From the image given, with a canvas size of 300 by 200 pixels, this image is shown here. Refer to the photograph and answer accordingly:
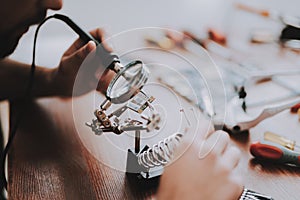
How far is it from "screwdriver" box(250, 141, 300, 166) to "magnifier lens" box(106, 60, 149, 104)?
0.76 ft

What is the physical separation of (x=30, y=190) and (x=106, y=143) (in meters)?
0.15

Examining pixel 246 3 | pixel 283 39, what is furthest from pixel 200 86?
pixel 246 3

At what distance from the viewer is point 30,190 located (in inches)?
23.2

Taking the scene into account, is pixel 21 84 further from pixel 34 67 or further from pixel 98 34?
pixel 98 34

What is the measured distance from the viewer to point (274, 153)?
0.64m

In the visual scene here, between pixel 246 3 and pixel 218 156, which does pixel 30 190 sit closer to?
pixel 218 156

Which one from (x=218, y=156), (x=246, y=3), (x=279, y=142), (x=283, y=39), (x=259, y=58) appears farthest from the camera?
(x=246, y=3)

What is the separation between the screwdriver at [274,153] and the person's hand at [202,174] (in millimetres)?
104

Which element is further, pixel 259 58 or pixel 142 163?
pixel 259 58

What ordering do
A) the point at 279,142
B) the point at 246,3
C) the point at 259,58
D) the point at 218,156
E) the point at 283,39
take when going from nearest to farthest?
1. the point at 218,156
2. the point at 279,142
3. the point at 259,58
4. the point at 283,39
5. the point at 246,3

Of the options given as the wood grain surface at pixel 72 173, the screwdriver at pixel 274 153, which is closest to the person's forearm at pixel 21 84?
the wood grain surface at pixel 72 173

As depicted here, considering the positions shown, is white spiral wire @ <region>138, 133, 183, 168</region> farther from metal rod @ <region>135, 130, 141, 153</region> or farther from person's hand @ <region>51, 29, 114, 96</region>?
person's hand @ <region>51, 29, 114, 96</region>

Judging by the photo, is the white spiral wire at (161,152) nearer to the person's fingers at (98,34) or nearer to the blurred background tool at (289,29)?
the person's fingers at (98,34)

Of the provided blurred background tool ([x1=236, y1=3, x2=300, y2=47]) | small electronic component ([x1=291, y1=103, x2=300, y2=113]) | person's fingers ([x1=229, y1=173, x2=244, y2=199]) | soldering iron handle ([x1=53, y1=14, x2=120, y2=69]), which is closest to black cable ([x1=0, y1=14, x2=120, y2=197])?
soldering iron handle ([x1=53, y1=14, x2=120, y2=69])
